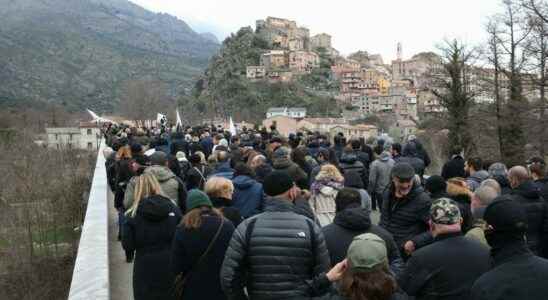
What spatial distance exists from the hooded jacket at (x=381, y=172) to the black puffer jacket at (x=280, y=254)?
6.04 metres

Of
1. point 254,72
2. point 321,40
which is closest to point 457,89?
point 254,72

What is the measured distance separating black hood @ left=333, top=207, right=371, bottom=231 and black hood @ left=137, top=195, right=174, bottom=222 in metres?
1.61

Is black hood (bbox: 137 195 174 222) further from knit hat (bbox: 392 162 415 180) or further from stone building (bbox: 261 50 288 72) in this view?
stone building (bbox: 261 50 288 72)

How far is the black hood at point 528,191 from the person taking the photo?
5.40 meters

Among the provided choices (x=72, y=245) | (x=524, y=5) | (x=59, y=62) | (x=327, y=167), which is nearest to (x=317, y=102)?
(x=59, y=62)

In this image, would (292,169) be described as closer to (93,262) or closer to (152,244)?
(152,244)

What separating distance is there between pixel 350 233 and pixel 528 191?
7.79 feet

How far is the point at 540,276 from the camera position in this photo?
117 inches

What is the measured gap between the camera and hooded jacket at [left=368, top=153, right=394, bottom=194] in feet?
31.6

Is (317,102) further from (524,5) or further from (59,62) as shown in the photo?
(524,5)

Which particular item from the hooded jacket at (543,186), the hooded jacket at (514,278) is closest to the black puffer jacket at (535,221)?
the hooded jacket at (543,186)

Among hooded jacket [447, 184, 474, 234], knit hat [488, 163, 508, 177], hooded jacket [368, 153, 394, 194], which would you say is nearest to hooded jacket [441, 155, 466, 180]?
knit hat [488, 163, 508, 177]

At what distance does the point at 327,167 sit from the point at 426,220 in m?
1.53

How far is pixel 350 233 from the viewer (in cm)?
404
